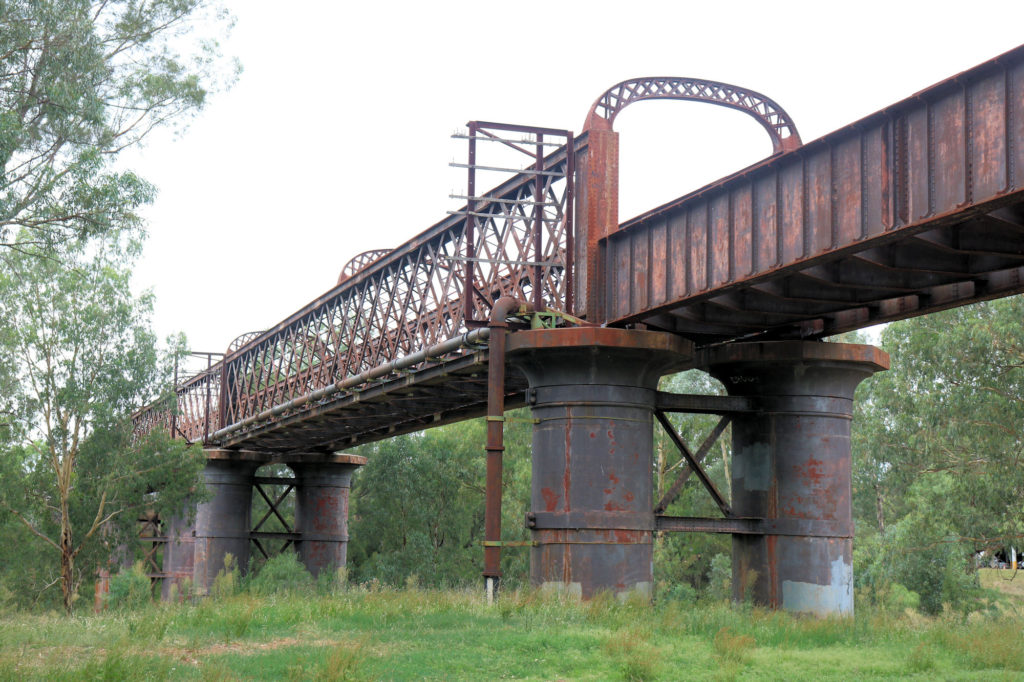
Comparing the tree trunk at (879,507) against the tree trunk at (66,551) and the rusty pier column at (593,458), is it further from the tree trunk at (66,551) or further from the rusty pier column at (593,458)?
the rusty pier column at (593,458)

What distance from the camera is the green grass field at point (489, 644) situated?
10914mm

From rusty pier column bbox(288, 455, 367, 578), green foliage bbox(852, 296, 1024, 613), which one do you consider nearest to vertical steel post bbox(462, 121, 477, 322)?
green foliage bbox(852, 296, 1024, 613)

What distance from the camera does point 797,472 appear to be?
19.7 metres

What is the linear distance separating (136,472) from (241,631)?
26.8m

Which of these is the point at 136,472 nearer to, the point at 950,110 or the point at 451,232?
the point at 451,232

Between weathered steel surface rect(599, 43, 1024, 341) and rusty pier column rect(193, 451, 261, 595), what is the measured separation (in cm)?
2849

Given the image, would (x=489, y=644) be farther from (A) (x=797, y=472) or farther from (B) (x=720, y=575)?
(B) (x=720, y=575)

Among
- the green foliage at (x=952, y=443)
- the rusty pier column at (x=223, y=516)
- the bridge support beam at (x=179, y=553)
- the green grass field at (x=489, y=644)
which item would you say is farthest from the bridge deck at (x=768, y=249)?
the bridge support beam at (x=179, y=553)

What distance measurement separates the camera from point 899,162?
13211 mm

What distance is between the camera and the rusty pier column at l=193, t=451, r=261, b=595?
4309cm

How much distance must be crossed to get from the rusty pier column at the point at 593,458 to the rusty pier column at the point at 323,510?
25.7 m

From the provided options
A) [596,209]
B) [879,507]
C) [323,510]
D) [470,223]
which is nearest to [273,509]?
[323,510]

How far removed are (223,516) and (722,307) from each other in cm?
3082

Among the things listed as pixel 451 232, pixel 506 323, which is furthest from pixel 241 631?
pixel 451 232
